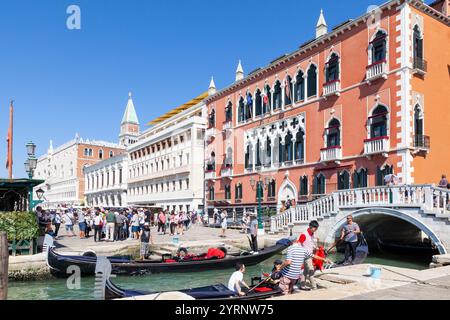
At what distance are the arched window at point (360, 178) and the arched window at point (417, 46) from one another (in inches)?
207

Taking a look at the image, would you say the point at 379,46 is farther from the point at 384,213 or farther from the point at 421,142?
the point at 384,213

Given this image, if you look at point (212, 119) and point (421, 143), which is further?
point (212, 119)

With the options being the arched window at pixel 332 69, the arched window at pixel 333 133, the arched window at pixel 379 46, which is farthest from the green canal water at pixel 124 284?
→ the arched window at pixel 332 69

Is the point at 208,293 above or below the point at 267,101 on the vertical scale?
below

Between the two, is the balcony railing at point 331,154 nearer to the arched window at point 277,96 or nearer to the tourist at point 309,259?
the arched window at point 277,96

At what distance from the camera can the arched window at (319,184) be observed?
21.8 m

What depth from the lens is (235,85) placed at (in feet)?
98.6

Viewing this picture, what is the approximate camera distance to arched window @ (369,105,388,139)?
18.8 m

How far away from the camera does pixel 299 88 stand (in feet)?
79.6

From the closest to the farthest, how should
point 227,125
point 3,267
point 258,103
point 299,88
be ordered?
point 3,267 < point 299,88 < point 258,103 < point 227,125

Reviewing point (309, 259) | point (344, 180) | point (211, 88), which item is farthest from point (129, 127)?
point (309, 259)

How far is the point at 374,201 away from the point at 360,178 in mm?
4535
